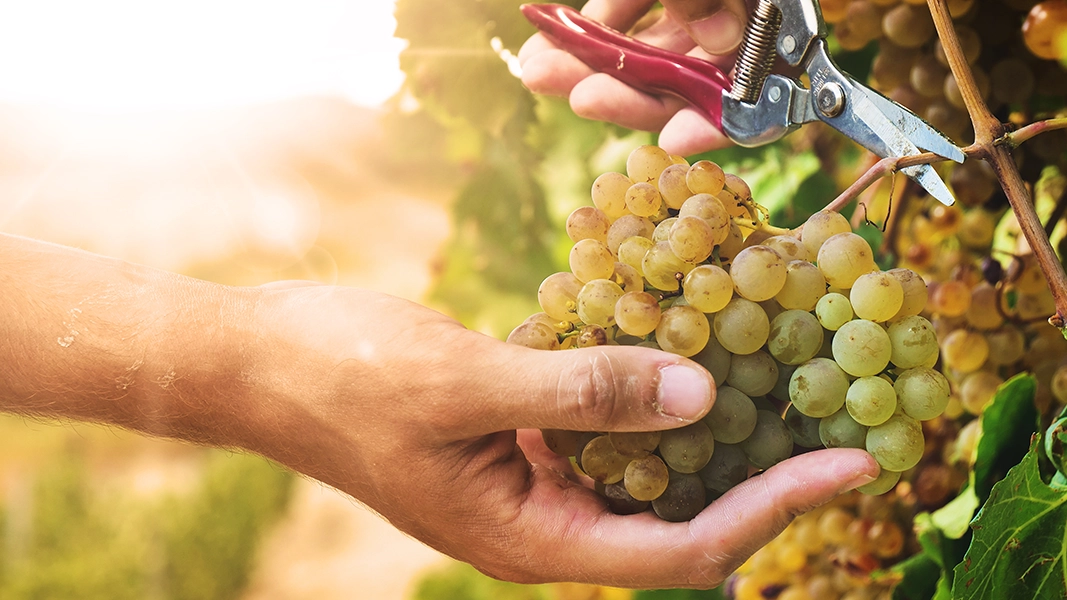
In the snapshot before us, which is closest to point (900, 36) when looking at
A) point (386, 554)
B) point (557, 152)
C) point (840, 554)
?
point (840, 554)

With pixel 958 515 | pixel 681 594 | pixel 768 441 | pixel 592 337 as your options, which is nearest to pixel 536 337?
pixel 592 337

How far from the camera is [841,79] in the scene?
52 centimetres

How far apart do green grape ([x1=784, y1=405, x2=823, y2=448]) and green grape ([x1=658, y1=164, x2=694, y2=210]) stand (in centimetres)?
14

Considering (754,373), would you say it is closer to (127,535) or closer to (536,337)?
(536,337)

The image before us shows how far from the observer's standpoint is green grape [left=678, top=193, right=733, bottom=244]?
44cm

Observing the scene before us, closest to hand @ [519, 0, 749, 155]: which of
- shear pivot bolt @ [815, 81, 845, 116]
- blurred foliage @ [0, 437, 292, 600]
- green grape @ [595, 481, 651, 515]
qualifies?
shear pivot bolt @ [815, 81, 845, 116]

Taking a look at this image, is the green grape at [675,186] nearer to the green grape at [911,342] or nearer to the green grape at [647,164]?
the green grape at [647,164]

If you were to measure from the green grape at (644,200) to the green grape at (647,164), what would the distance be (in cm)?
1

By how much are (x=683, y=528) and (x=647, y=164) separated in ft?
0.71

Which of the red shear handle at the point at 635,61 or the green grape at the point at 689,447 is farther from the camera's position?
the red shear handle at the point at 635,61

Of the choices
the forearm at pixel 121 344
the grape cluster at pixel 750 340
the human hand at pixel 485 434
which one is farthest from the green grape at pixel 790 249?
the forearm at pixel 121 344

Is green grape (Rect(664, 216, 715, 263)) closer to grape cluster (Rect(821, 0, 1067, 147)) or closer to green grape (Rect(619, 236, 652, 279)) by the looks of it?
green grape (Rect(619, 236, 652, 279))

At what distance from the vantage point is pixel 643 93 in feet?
2.25

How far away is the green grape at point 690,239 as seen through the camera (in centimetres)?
42
